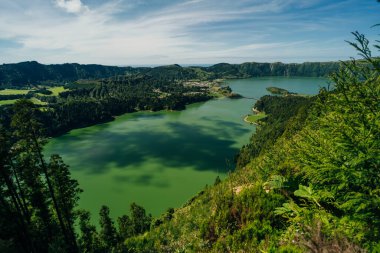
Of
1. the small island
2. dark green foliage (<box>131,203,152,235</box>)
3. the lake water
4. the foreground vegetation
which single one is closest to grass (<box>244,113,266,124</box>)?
the small island

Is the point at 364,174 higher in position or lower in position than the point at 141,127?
higher

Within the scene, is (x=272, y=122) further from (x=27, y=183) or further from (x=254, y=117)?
(x=27, y=183)

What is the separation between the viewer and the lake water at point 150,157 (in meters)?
65.9

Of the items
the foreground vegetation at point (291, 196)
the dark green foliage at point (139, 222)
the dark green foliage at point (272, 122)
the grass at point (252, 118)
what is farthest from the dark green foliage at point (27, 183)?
A: the grass at point (252, 118)

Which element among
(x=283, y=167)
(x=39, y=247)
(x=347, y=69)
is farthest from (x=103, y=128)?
(x=347, y=69)

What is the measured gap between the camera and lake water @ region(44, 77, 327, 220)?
216ft

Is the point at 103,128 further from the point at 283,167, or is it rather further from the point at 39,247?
the point at 283,167

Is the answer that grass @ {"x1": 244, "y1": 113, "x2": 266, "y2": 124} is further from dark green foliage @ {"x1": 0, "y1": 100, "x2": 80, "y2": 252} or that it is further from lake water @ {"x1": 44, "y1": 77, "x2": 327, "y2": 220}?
dark green foliage @ {"x1": 0, "y1": 100, "x2": 80, "y2": 252}

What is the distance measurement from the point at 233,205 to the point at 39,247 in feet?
70.7

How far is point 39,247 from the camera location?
2973cm

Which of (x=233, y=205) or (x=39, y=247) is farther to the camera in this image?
(x=39, y=247)

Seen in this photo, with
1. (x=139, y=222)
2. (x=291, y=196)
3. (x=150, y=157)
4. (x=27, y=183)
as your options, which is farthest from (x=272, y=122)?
(x=27, y=183)

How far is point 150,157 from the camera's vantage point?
96.6m

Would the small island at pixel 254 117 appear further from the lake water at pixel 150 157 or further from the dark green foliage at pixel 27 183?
the dark green foliage at pixel 27 183
